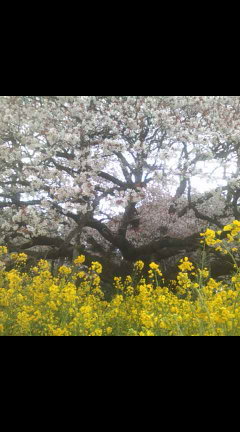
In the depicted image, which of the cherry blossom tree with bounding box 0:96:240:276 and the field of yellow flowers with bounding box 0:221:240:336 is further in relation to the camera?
the cherry blossom tree with bounding box 0:96:240:276

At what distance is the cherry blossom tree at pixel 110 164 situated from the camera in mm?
6824

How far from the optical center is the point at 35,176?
696 centimetres

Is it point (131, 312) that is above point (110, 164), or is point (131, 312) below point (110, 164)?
below

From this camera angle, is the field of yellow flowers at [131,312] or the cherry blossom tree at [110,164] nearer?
the field of yellow flowers at [131,312]

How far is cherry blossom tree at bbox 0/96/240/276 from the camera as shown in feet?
22.4

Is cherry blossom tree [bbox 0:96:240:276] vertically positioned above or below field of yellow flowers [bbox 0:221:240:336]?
above

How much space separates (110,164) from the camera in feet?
23.5

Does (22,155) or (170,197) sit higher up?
(22,155)

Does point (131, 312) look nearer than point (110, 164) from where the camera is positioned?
Yes

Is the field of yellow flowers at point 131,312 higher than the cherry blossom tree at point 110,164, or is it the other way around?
the cherry blossom tree at point 110,164
